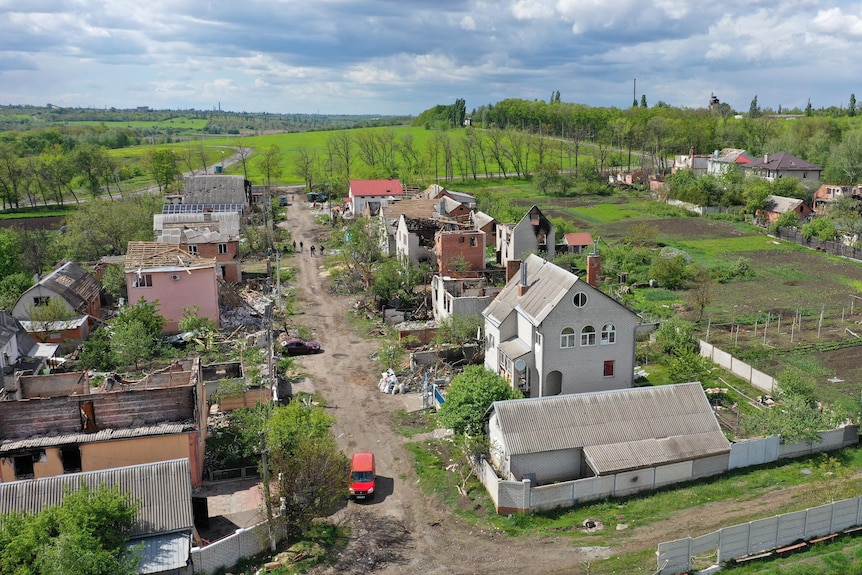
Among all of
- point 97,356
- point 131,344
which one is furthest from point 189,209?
point 131,344

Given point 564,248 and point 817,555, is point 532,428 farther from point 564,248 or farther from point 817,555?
point 564,248

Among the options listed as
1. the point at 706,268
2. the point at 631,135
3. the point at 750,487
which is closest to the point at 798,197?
the point at 706,268

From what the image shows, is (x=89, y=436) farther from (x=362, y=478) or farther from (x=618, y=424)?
(x=618, y=424)

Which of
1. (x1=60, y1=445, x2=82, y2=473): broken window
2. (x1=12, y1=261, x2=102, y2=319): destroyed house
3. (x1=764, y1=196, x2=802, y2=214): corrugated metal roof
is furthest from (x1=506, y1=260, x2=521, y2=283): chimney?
(x1=764, y1=196, x2=802, y2=214): corrugated metal roof

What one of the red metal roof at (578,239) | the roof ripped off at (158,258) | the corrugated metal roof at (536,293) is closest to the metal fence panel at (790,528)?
the corrugated metal roof at (536,293)

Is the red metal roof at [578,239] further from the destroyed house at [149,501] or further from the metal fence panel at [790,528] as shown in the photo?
the destroyed house at [149,501]

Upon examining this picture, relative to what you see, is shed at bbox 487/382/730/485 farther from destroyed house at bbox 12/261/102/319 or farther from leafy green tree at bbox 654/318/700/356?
destroyed house at bbox 12/261/102/319
